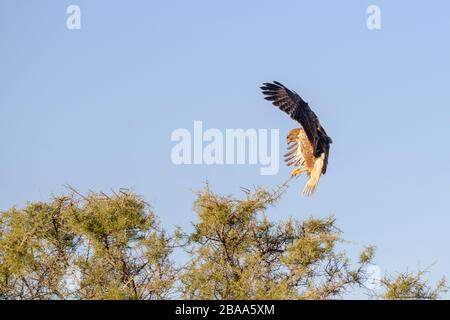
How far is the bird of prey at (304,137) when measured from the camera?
965 inches

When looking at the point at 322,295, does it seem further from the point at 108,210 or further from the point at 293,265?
the point at 108,210

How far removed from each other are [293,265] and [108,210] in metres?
3.26

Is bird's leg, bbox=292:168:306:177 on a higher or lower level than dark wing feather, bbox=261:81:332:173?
lower

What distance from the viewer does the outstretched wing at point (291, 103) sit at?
2447 centimetres

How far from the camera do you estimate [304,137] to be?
2544 cm

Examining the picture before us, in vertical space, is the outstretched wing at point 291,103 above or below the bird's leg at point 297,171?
above

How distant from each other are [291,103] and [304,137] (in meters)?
1.12

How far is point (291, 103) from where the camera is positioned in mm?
24516

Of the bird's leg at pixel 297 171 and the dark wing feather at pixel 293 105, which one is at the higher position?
the dark wing feather at pixel 293 105

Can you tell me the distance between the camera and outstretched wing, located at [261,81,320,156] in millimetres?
24469

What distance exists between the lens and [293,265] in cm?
2275
